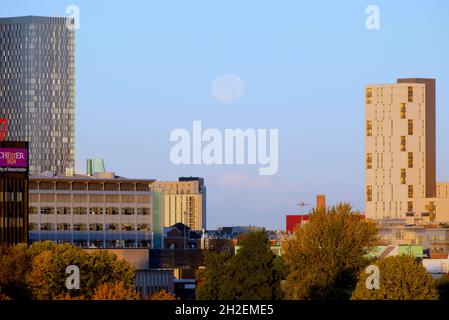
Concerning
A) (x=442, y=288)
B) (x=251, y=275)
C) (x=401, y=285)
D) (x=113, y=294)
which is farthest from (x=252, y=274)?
(x=442, y=288)

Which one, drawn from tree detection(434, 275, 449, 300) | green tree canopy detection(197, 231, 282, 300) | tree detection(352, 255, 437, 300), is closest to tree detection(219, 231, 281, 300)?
green tree canopy detection(197, 231, 282, 300)

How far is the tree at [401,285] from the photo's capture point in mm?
171125

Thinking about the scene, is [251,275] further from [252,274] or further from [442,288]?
[442,288]

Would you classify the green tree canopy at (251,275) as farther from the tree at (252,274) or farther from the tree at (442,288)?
the tree at (442,288)

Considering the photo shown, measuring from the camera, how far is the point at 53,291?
194500 millimetres

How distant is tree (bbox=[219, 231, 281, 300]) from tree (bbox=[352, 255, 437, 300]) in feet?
34.2

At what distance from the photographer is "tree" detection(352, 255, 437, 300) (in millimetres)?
171125

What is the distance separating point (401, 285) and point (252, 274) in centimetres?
1786

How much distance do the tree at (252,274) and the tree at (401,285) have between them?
34.2ft

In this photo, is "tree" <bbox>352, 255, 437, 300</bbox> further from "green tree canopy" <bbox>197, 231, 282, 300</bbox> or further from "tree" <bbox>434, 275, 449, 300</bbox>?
"green tree canopy" <bbox>197, 231, 282, 300</bbox>
